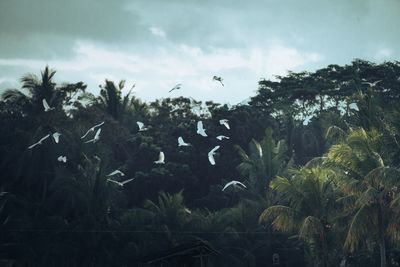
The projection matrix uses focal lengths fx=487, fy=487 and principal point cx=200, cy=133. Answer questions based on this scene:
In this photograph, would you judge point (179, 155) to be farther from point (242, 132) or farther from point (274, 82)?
point (274, 82)

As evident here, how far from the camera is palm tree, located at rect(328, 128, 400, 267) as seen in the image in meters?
13.4

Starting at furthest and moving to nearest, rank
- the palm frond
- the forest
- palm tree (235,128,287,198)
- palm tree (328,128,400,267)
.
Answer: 1. palm tree (235,128,287,198)
2. the forest
3. the palm frond
4. palm tree (328,128,400,267)

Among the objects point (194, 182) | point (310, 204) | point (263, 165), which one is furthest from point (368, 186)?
point (194, 182)

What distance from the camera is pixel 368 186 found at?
13.9m

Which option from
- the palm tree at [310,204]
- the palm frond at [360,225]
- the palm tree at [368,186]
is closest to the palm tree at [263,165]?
the palm tree at [310,204]

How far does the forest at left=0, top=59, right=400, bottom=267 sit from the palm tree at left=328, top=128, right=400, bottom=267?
0.03 m

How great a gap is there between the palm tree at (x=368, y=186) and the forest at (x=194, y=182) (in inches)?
1.2

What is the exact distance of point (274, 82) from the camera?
34.1 metres

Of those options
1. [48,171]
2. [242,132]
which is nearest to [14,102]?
[48,171]

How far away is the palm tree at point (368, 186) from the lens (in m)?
13.4

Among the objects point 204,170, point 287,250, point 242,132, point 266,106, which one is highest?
point 266,106

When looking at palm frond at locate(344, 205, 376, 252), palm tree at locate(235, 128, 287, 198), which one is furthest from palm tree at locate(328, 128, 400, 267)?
palm tree at locate(235, 128, 287, 198)

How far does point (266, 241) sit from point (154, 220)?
4469 mm

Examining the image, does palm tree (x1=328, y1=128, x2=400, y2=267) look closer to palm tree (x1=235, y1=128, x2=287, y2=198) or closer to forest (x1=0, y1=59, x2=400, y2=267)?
forest (x1=0, y1=59, x2=400, y2=267)
